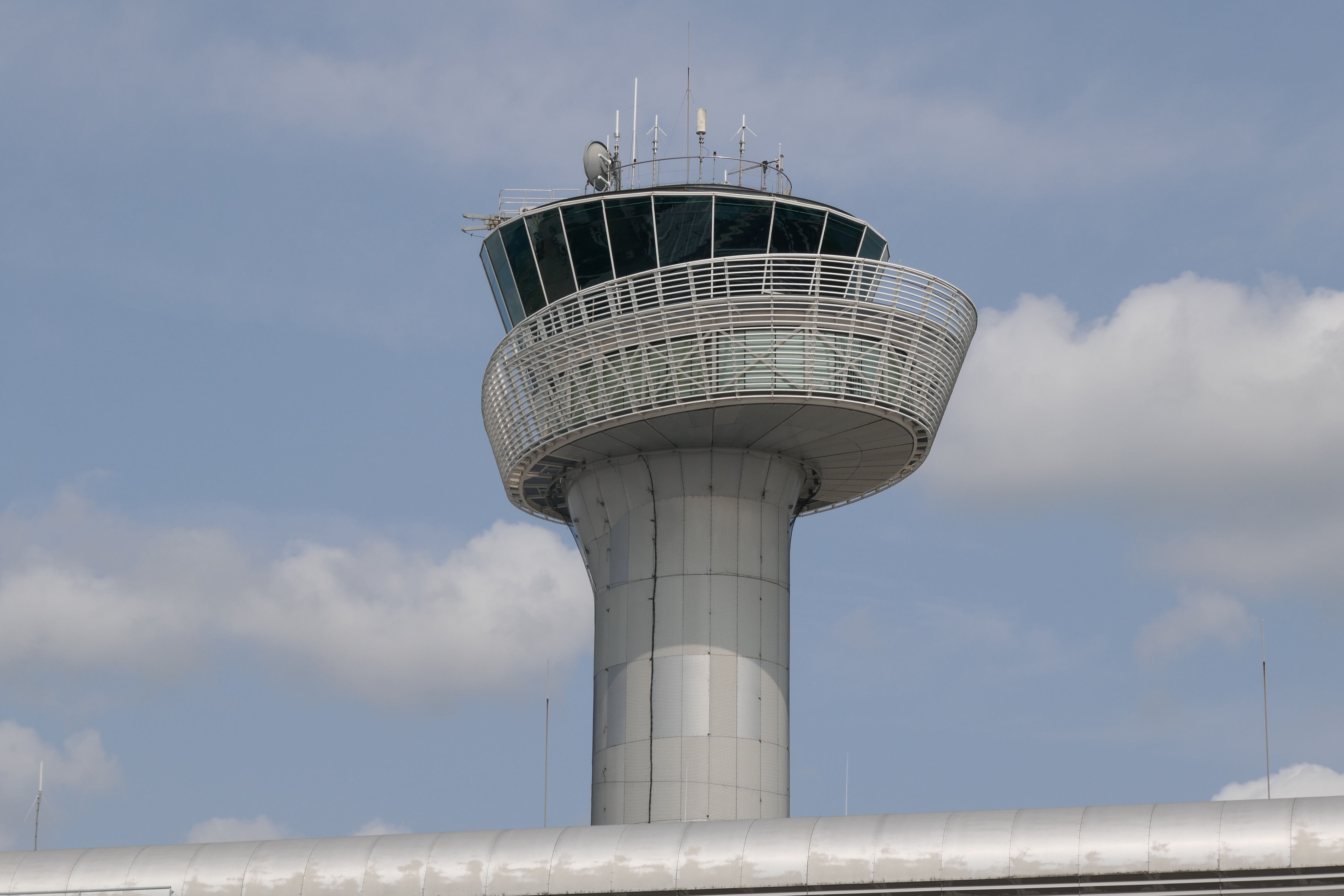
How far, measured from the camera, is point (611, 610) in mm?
47875

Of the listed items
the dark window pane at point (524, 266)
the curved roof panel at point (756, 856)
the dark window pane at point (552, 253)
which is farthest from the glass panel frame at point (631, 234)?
the curved roof panel at point (756, 856)

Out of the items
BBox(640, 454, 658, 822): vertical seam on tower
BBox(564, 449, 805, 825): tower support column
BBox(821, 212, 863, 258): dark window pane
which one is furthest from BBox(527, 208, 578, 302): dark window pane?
BBox(821, 212, 863, 258): dark window pane

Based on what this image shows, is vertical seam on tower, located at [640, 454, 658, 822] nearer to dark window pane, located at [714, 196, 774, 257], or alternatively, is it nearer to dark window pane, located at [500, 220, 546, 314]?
dark window pane, located at [500, 220, 546, 314]

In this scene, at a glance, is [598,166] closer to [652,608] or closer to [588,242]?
[588,242]

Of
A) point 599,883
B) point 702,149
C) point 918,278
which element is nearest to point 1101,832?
point 599,883

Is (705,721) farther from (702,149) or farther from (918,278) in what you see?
Answer: (702,149)

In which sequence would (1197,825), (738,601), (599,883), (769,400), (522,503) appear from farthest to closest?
(522,503) < (738,601) < (769,400) < (599,883) < (1197,825)

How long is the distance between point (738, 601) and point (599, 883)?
1116 centimetres

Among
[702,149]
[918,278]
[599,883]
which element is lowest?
[599,883]

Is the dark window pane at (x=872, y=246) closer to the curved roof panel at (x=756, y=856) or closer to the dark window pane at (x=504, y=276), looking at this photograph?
the dark window pane at (x=504, y=276)

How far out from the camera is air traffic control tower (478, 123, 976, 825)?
44312mm

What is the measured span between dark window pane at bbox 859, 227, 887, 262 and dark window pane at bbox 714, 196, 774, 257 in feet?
10.4

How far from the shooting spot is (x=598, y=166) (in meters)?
49.6

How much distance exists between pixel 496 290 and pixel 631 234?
5.05m
